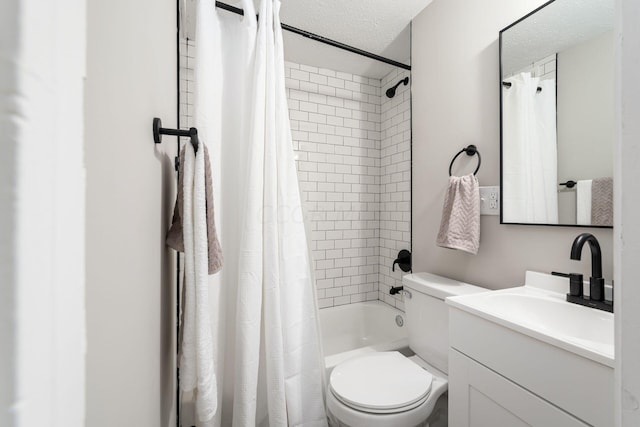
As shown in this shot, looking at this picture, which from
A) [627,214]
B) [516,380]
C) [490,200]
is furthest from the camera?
[490,200]

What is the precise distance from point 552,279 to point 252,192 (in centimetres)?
119

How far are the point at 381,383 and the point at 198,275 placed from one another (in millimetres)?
898

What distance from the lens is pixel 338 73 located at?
2.30 metres

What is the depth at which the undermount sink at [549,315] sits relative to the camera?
69cm

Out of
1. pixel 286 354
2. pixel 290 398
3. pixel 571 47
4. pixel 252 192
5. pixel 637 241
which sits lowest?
pixel 290 398

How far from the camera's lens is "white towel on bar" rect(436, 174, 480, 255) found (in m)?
1.31

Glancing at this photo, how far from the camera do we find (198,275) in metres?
0.73

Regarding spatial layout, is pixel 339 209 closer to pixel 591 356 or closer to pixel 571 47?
pixel 571 47

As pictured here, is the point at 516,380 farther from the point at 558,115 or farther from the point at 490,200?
the point at 558,115

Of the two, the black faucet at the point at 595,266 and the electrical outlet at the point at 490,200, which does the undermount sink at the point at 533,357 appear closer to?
the black faucet at the point at 595,266

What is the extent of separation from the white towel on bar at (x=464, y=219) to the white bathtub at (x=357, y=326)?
3.20 ft

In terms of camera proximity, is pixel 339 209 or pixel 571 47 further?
pixel 339 209

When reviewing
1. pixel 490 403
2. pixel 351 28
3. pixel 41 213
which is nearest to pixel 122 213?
pixel 41 213

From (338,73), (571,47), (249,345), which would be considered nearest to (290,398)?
Answer: (249,345)
